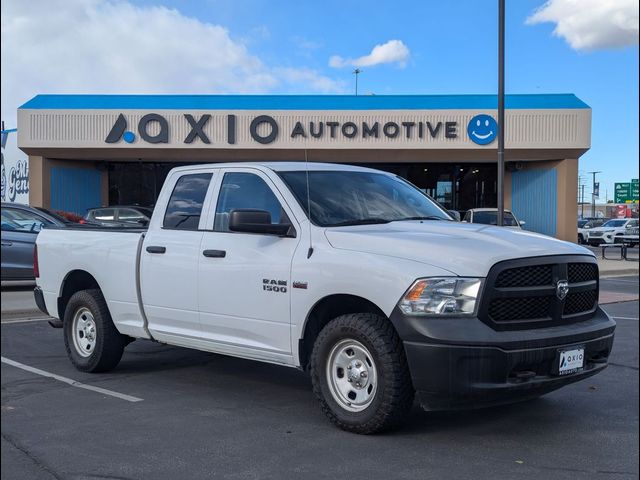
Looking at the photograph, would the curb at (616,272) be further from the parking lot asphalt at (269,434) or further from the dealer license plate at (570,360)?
the dealer license plate at (570,360)

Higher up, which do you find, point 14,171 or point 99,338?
point 14,171

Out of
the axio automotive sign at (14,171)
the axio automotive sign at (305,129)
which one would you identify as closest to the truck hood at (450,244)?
the axio automotive sign at (305,129)

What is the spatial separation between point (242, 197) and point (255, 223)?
2.74 ft

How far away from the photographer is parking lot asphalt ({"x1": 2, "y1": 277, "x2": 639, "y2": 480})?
4344 mm

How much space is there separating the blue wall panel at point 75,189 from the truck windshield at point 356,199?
2507 cm

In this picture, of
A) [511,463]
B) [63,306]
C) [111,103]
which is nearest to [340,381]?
[511,463]

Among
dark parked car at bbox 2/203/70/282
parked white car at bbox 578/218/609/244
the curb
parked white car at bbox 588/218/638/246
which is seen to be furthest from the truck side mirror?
parked white car at bbox 578/218/609/244

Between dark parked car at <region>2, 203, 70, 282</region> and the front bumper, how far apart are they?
1010cm

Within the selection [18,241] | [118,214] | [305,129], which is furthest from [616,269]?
[18,241]

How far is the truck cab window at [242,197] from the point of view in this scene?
5.89 meters

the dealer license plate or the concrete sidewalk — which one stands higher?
the dealer license plate

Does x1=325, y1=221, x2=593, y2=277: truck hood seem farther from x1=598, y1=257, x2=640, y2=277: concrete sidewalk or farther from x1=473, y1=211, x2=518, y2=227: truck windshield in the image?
x1=473, y1=211, x2=518, y2=227: truck windshield

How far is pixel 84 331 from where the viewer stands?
7316mm

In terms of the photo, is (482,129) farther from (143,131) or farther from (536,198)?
(143,131)
